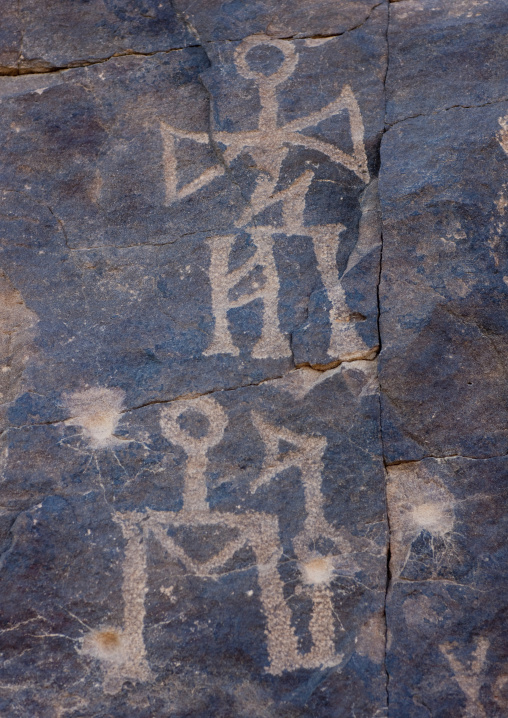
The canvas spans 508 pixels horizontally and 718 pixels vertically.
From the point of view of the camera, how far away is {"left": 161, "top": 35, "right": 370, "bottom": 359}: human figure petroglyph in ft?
6.78

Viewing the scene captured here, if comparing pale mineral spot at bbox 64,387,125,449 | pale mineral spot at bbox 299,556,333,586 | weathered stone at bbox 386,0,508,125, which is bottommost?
pale mineral spot at bbox 299,556,333,586

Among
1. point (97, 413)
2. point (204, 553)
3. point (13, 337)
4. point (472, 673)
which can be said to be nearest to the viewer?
point (472, 673)

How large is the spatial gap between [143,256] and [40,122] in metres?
0.64

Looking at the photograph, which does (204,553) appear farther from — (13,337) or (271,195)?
(271,195)

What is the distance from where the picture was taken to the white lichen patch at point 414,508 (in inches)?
74.7

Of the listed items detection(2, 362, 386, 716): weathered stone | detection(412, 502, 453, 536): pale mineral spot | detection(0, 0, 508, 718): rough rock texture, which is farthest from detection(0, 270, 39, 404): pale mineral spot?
detection(412, 502, 453, 536): pale mineral spot

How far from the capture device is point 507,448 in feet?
6.37

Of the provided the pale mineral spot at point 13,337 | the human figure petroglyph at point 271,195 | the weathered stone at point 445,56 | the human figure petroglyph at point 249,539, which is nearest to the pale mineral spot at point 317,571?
the human figure petroglyph at point 249,539

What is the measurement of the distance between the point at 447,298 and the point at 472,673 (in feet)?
3.50

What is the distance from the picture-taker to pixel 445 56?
2230mm

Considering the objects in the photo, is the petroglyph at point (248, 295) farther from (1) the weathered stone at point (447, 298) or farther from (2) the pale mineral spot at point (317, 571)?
(2) the pale mineral spot at point (317, 571)

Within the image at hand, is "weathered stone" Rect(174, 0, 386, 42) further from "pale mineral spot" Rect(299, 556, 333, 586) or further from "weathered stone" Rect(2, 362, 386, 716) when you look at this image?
"pale mineral spot" Rect(299, 556, 333, 586)

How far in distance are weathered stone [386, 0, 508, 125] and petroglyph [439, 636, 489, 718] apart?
164cm

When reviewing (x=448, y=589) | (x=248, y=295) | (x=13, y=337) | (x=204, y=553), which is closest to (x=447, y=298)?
(x=248, y=295)
